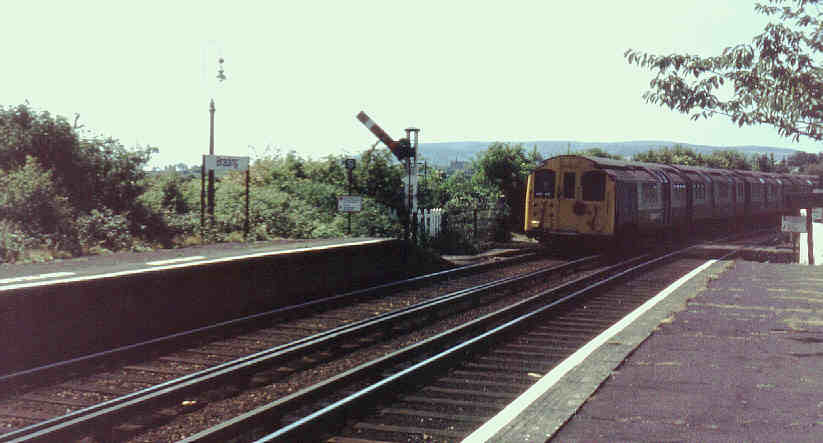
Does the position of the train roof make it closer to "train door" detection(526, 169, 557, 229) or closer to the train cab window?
the train cab window

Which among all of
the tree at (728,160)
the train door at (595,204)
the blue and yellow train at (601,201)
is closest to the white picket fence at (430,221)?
the blue and yellow train at (601,201)

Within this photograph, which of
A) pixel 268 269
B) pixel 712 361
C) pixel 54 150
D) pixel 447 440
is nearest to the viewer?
pixel 447 440

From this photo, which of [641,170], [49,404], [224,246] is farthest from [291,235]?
[49,404]

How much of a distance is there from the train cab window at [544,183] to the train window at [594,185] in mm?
1115

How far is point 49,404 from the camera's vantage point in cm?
654

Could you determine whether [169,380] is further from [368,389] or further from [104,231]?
[104,231]

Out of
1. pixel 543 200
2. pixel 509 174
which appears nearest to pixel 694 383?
pixel 543 200

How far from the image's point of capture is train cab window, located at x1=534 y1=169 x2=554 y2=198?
2286 cm

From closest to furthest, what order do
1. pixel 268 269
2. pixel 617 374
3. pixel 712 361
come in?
1. pixel 617 374
2. pixel 712 361
3. pixel 268 269

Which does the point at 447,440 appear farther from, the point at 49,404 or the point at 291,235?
the point at 291,235

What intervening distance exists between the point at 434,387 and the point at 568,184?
1605 cm

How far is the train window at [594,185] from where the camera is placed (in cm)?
2162

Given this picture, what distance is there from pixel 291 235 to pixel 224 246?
4596 mm

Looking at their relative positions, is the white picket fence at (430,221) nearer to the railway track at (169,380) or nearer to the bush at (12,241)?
the bush at (12,241)
